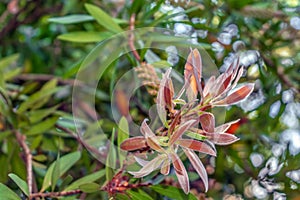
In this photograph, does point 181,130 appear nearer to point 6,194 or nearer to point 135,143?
point 135,143

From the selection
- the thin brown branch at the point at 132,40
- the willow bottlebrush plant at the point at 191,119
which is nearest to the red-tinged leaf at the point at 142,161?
the willow bottlebrush plant at the point at 191,119

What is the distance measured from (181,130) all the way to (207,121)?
0.03 m

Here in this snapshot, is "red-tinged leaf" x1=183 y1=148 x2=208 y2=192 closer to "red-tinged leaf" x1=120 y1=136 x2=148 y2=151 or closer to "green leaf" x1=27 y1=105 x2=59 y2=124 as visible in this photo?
"red-tinged leaf" x1=120 y1=136 x2=148 y2=151

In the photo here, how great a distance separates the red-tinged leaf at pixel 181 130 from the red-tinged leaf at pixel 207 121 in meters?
0.01

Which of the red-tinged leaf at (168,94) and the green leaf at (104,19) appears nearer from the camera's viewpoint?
the red-tinged leaf at (168,94)

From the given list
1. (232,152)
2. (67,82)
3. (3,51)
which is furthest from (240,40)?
(3,51)

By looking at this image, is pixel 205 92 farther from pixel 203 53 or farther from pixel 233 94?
pixel 203 53

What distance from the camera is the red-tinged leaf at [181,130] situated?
1.30 feet

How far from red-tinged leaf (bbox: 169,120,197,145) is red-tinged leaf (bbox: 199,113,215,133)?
0.01 m

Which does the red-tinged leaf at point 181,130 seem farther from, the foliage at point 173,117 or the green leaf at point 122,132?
the green leaf at point 122,132

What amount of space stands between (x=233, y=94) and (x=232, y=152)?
0.99ft

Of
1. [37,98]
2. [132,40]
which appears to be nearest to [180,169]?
[132,40]

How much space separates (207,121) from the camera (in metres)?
0.41

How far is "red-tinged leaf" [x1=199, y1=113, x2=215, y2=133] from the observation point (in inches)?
16.2
